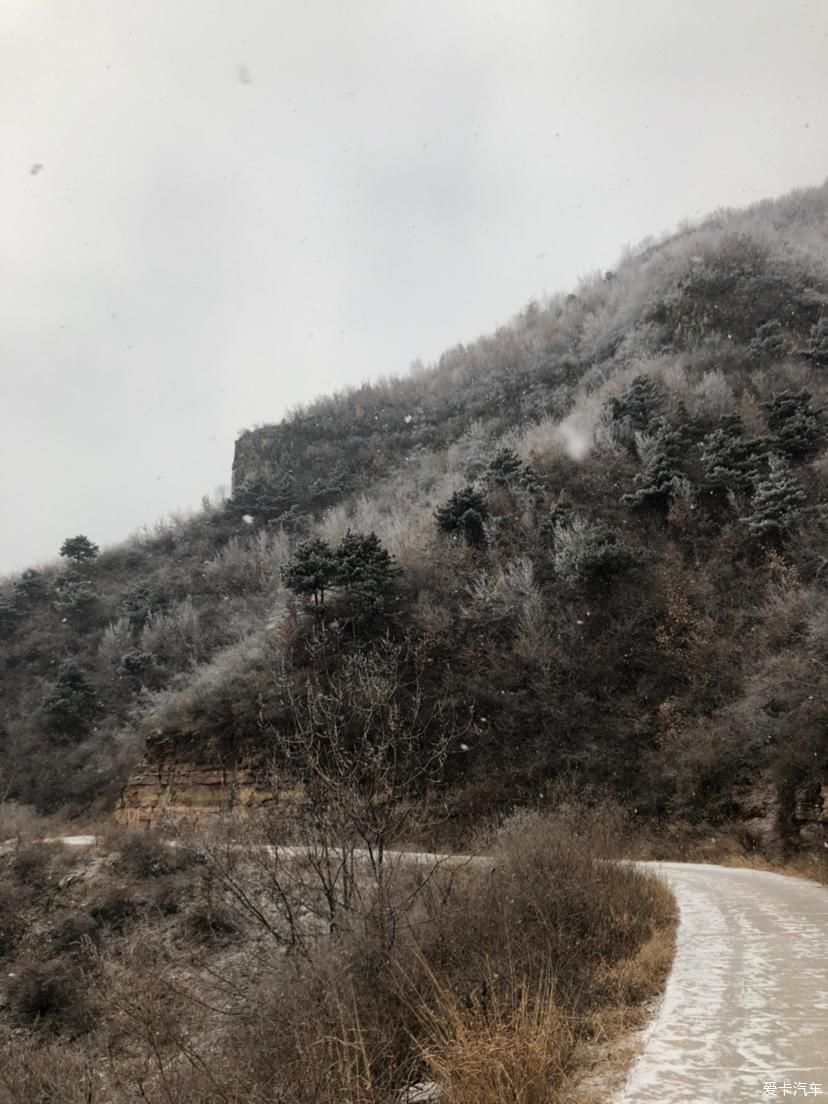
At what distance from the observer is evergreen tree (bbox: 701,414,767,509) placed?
26.8 metres

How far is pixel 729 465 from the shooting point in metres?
27.6

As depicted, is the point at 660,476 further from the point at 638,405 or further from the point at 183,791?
the point at 183,791

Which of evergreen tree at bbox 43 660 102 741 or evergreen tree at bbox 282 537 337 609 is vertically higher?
evergreen tree at bbox 282 537 337 609

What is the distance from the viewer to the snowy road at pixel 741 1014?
11.0ft

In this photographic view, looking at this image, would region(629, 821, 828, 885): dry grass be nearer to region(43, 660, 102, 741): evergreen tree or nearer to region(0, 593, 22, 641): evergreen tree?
region(43, 660, 102, 741): evergreen tree

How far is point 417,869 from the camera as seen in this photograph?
704 cm

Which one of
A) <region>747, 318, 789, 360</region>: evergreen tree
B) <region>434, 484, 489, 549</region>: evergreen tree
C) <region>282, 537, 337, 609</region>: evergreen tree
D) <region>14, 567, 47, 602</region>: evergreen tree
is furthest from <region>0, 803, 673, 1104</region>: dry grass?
<region>14, 567, 47, 602</region>: evergreen tree

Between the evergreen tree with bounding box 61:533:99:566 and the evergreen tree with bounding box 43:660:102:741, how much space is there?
1570 centimetres

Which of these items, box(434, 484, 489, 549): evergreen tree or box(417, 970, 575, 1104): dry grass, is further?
box(434, 484, 489, 549): evergreen tree

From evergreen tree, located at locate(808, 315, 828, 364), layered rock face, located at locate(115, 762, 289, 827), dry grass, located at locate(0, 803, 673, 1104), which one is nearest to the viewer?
dry grass, located at locate(0, 803, 673, 1104)

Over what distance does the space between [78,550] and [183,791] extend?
31047mm

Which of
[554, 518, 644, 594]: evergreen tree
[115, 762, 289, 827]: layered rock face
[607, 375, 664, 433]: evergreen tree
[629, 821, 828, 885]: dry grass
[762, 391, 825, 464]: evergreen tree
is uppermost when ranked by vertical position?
[607, 375, 664, 433]: evergreen tree

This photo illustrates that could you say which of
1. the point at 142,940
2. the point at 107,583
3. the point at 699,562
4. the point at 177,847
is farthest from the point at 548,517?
the point at 107,583

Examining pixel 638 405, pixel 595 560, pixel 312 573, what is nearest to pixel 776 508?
pixel 595 560
